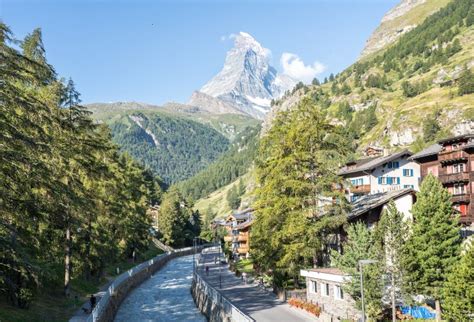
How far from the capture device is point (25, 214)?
1991cm

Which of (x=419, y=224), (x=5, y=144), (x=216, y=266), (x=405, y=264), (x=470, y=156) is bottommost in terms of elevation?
(x=216, y=266)

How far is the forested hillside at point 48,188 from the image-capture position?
62.2ft

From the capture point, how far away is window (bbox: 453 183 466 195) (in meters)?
55.1

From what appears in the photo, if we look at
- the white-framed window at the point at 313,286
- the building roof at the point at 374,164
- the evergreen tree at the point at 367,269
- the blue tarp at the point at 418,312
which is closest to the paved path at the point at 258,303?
the white-framed window at the point at 313,286

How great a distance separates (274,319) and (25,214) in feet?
85.0

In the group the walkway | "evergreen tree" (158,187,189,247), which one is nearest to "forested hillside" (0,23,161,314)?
the walkway

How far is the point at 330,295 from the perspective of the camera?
→ 40219 mm

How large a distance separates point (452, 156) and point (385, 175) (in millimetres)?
17510

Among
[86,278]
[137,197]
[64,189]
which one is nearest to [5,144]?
[64,189]

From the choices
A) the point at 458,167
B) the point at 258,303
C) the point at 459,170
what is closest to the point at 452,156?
the point at 458,167

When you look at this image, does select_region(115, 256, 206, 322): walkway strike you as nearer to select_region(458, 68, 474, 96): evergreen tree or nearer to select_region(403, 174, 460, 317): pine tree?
select_region(403, 174, 460, 317): pine tree

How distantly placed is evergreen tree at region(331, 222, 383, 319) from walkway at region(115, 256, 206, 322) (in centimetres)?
1965

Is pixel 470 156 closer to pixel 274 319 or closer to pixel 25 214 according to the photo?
pixel 274 319

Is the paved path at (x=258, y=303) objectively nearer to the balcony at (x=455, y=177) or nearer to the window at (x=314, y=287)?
the window at (x=314, y=287)
